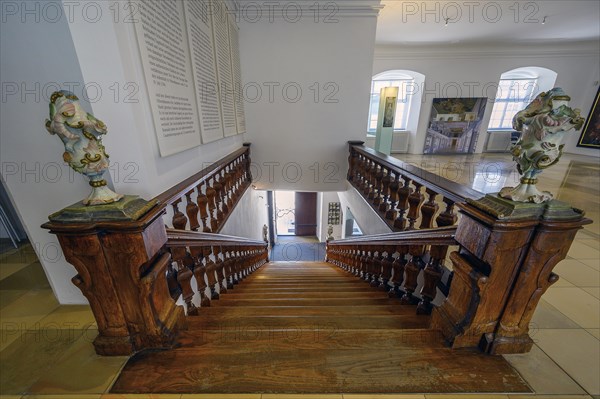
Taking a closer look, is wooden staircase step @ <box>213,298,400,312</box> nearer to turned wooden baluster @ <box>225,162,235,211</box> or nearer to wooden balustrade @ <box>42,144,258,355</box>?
wooden balustrade @ <box>42,144,258,355</box>

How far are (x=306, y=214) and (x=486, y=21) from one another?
7.78m

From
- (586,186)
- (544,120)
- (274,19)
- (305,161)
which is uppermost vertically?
(274,19)

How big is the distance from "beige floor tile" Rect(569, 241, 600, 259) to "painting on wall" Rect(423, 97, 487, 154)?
6.43m

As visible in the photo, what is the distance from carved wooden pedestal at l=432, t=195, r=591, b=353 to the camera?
782mm

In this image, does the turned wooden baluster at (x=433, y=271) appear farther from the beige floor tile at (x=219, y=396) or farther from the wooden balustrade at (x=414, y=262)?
the beige floor tile at (x=219, y=396)

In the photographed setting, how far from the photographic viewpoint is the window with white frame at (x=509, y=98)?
26.1ft

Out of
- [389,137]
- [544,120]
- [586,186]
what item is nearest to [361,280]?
[544,120]

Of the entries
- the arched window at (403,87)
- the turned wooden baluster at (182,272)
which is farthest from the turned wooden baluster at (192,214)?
the arched window at (403,87)

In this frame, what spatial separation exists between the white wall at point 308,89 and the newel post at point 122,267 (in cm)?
344

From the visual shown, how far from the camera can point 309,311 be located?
4.85 ft

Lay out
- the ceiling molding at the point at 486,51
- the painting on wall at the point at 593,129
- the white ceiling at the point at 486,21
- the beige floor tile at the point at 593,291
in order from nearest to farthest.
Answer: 1. the beige floor tile at the point at 593,291
2. the white ceiling at the point at 486,21
3. the ceiling molding at the point at 486,51
4. the painting on wall at the point at 593,129

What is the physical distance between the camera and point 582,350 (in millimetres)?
1051

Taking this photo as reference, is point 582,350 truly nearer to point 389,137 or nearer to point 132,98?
point 132,98

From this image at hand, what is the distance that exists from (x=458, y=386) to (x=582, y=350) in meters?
0.76
